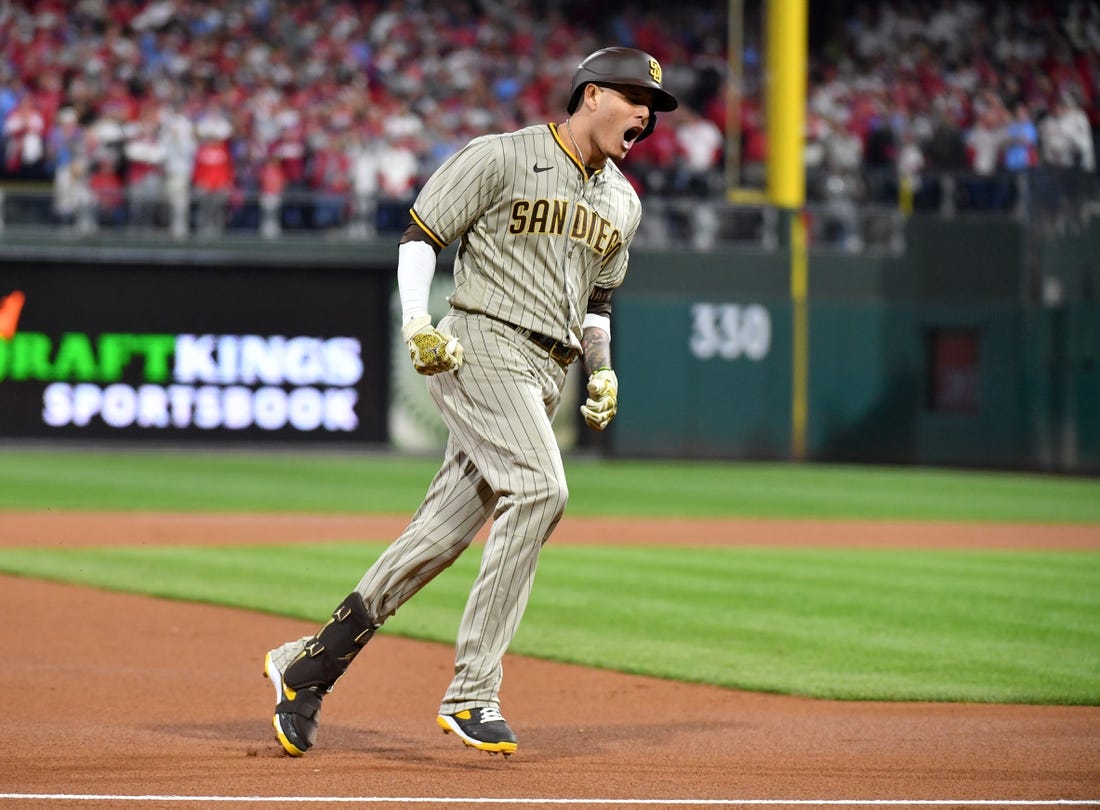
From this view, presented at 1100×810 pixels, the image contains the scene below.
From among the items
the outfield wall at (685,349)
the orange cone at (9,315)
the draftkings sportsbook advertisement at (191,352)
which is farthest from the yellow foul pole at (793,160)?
the orange cone at (9,315)

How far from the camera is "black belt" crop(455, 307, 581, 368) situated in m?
4.75

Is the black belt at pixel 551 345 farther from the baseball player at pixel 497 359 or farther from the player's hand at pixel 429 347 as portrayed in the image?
the player's hand at pixel 429 347

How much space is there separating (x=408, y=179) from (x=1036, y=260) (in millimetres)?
7783

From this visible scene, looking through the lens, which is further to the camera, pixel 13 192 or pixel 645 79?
pixel 13 192

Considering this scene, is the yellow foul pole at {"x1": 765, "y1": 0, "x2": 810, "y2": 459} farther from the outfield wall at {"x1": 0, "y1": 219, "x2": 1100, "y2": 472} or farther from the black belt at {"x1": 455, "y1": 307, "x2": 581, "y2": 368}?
the black belt at {"x1": 455, "y1": 307, "x2": 581, "y2": 368}

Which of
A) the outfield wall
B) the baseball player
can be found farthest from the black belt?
the outfield wall

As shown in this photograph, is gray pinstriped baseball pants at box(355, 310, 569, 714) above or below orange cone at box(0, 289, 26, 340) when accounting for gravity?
below

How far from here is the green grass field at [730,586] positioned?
7039mm

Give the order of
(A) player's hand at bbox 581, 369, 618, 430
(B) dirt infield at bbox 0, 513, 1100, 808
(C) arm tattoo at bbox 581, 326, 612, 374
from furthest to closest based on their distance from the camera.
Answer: (C) arm tattoo at bbox 581, 326, 612, 374, (A) player's hand at bbox 581, 369, 618, 430, (B) dirt infield at bbox 0, 513, 1100, 808

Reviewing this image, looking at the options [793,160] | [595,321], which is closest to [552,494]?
[595,321]

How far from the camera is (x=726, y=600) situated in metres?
9.14

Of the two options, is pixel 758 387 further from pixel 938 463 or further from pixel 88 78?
pixel 88 78

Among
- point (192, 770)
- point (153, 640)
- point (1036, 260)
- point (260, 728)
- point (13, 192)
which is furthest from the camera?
point (1036, 260)

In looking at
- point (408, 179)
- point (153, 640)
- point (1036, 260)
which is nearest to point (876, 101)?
point (1036, 260)
